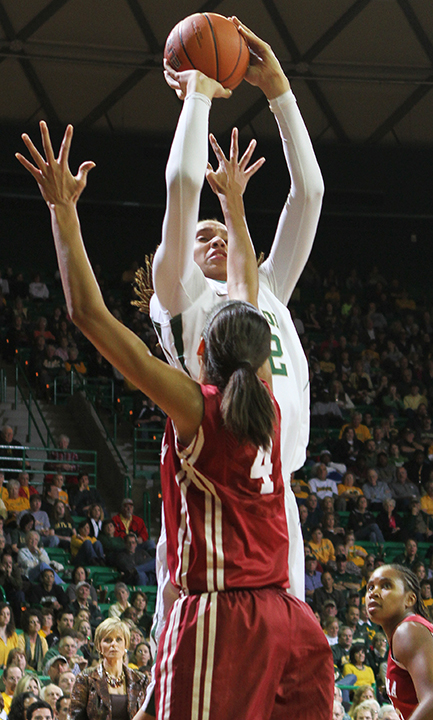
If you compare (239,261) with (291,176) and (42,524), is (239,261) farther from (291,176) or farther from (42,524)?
(42,524)

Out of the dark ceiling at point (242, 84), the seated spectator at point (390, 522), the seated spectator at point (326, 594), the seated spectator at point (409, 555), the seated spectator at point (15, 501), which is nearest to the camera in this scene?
the seated spectator at point (326, 594)

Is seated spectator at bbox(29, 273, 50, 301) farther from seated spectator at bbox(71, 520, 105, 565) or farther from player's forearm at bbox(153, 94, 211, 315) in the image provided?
player's forearm at bbox(153, 94, 211, 315)

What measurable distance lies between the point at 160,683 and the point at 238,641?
22cm

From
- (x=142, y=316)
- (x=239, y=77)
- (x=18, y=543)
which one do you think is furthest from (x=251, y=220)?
(x=239, y=77)

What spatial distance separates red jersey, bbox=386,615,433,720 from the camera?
3.31 meters

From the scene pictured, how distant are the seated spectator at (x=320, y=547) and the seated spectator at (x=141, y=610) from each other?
2.49 metres

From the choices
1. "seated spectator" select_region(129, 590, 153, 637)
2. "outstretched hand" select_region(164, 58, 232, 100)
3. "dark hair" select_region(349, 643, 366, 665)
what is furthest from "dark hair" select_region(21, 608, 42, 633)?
"outstretched hand" select_region(164, 58, 232, 100)

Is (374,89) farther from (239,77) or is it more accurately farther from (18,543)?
(239,77)

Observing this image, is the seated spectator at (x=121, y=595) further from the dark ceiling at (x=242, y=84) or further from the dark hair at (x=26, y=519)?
the dark ceiling at (x=242, y=84)

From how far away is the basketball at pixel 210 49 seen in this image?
122 inches

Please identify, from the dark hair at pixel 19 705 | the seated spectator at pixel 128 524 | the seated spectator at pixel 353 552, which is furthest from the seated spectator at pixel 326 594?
the dark hair at pixel 19 705

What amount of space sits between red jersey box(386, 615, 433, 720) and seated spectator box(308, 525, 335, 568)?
24.5 feet

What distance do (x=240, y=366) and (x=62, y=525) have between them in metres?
8.29

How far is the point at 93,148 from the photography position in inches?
622
